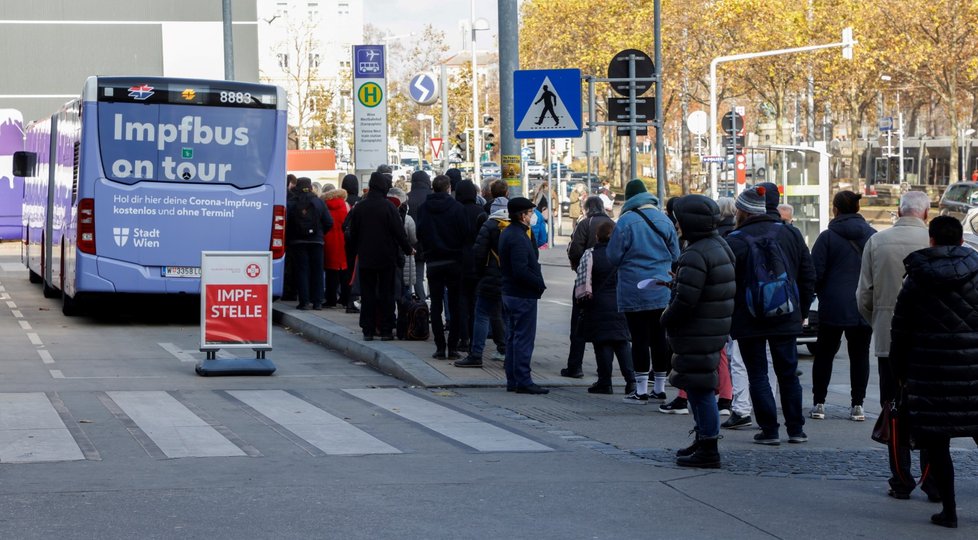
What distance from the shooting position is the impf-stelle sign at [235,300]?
14.2 metres

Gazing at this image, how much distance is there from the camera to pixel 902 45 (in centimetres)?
5466

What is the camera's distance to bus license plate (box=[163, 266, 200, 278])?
18.2 metres

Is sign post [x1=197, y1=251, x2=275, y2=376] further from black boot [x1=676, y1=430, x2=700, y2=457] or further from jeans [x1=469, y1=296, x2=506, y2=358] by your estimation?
black boot [x1=676, y1=430, x2=700, y2=457]

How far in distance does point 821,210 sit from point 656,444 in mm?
20090

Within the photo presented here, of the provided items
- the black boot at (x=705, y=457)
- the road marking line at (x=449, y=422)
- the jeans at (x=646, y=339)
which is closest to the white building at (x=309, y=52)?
the road marking line at (x=449, y=422)

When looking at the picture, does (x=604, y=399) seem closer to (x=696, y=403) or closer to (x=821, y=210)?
(x=696, y=403)

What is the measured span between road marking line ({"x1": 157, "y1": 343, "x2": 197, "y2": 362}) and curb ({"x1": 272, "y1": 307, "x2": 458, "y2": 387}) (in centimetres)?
169

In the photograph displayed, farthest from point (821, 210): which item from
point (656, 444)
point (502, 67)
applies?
point (656, 444)

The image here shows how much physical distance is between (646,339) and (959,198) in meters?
35.7

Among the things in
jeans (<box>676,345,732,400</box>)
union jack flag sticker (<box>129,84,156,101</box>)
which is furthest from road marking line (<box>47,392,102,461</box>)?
union jack flag sticker (<box>129,84,156,101</box>)

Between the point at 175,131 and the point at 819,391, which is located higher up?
the point at 175,131

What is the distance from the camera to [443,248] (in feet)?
48.1

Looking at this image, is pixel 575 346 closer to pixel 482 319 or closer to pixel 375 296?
pixel 482 319

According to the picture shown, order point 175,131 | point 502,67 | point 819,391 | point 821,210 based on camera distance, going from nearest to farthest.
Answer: point 819,391 < point 502,67 < point 175,131 < point 821,210
